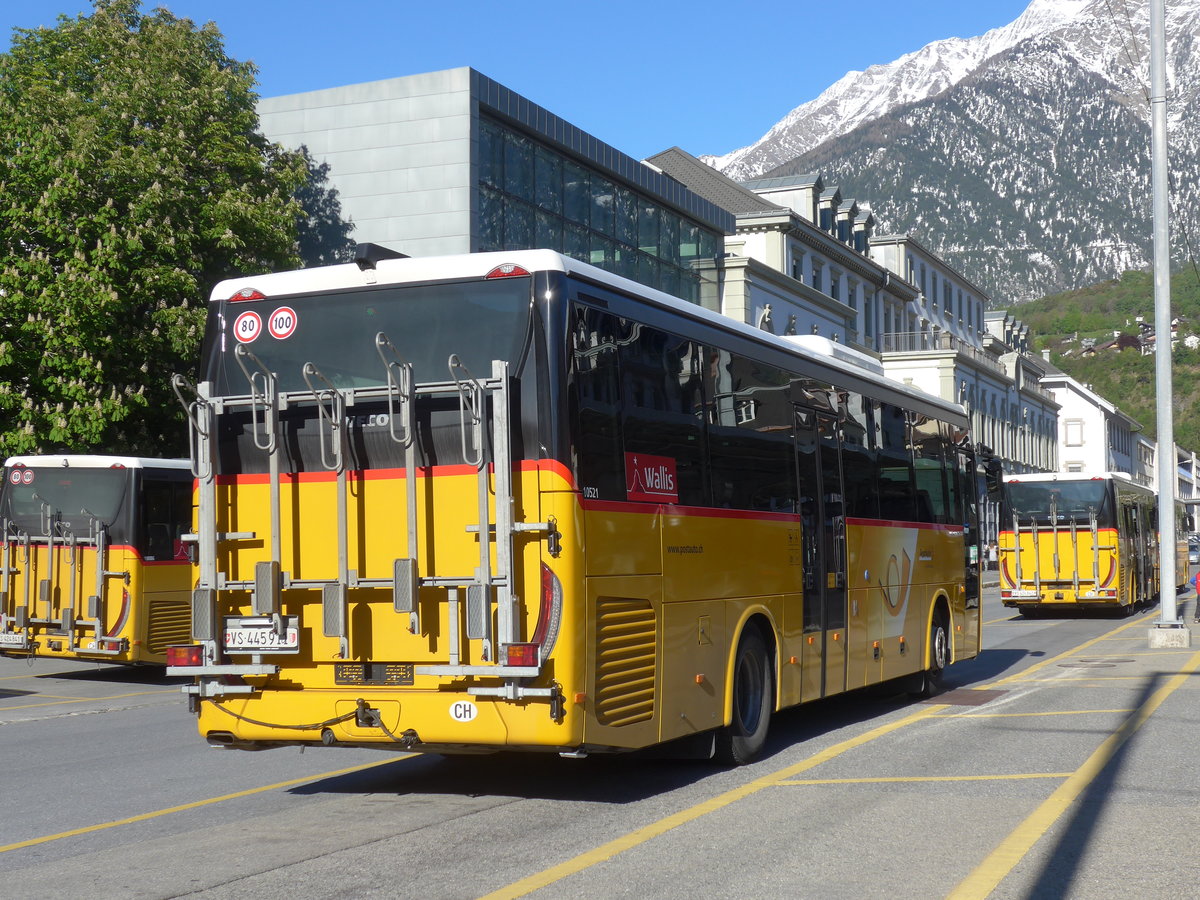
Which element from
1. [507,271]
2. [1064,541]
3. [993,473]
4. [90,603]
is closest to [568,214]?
[1064,541]

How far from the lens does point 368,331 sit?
8.56 metres

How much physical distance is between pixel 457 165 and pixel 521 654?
2636 cm

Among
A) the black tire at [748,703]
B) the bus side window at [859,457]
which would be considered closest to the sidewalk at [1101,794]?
the black tire at [748,703]

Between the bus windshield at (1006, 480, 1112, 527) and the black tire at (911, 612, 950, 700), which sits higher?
the bus windshield at (1006, 480, 1112, 527)

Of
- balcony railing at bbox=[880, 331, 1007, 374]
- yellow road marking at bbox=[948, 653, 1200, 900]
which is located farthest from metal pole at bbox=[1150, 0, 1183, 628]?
balcony railing at bbox=[880, 331, 1007, 374]

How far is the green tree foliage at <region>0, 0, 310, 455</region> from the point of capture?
25484mm

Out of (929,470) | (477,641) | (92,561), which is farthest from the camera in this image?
(92,561)

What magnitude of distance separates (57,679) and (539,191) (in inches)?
745

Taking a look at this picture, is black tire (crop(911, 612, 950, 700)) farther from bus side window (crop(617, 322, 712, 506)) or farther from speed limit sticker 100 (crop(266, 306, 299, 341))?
speed limit sticker 100 (crop(266, 306, 299, 341))

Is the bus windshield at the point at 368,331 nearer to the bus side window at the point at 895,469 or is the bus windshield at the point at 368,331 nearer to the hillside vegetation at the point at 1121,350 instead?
the bus side window at the point at 895,469

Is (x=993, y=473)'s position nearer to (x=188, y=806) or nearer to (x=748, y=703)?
(x=748, y=703)

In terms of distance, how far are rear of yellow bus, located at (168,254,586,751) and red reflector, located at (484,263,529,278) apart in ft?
0.04

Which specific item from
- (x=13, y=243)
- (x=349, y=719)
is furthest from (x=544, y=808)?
(x=13, y=243)

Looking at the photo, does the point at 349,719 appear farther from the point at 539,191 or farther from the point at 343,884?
the point at 539,191
